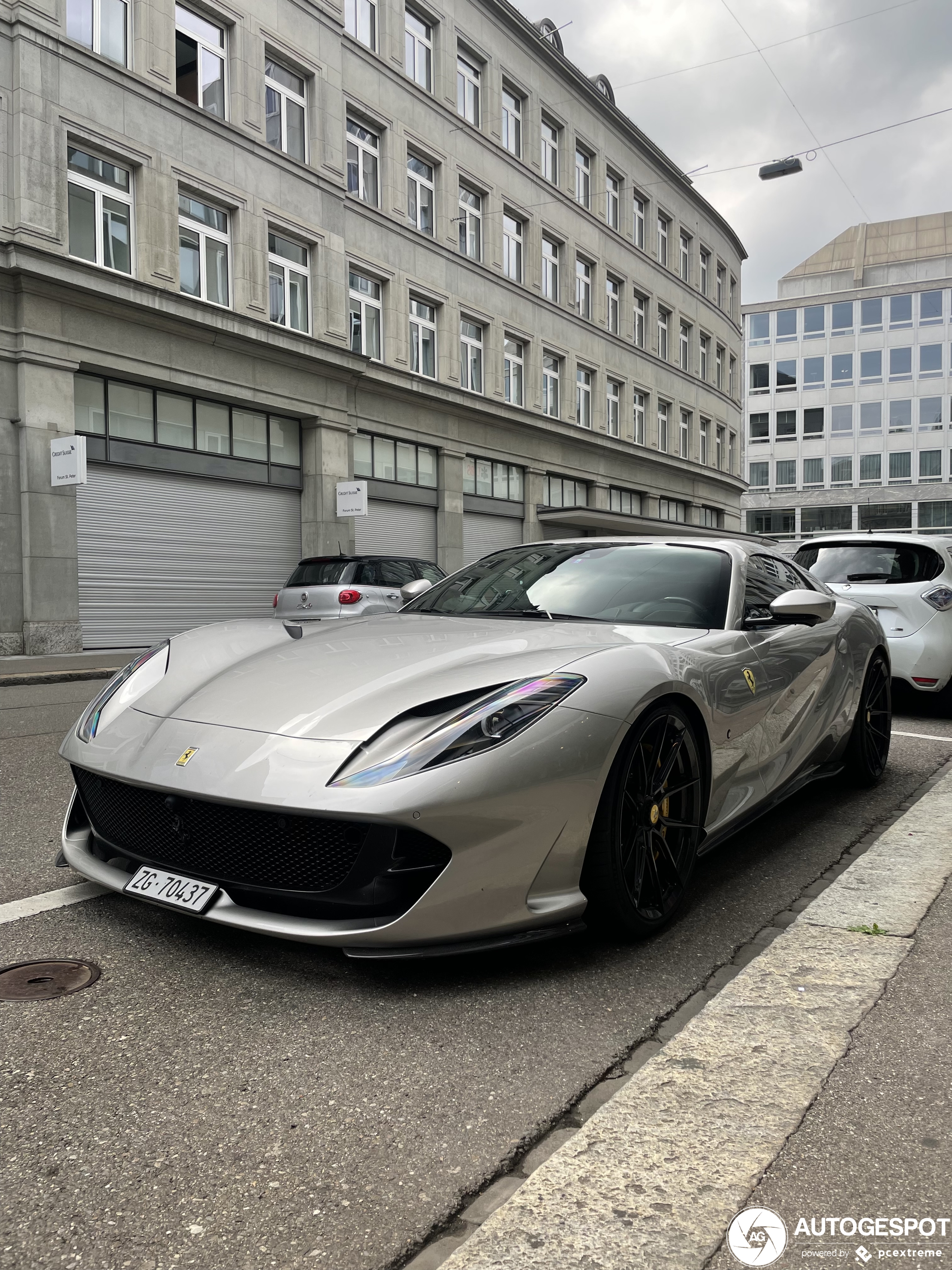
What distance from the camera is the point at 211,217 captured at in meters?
17.9

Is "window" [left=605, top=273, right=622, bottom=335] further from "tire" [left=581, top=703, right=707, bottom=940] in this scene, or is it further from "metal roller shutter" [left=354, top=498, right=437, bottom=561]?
"tire" [left=581, top=703, right=707, bottom=940]

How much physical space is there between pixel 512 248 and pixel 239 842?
26.7 m

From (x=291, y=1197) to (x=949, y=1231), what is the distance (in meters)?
1.11

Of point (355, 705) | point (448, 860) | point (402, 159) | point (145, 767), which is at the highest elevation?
point (402, 159)

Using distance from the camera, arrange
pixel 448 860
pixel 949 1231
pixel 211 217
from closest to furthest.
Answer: pixel 949 1231 → pixel 448 860 → pixel 211 217

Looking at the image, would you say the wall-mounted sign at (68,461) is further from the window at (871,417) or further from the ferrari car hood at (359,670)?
the window at (871,417)

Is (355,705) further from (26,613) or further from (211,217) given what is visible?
(211,217)

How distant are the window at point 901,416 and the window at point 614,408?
30.8 meters

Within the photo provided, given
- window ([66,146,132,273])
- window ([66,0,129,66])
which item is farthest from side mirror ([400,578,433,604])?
window ([66,0,129,66])

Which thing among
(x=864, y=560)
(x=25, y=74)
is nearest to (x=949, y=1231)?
(x=864, y=560)

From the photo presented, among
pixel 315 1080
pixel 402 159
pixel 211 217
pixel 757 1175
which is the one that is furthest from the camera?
pixel 402 159

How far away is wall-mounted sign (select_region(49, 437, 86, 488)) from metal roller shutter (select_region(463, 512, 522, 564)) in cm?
1116

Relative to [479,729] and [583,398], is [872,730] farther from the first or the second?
[583,398]

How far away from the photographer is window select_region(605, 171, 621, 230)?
1246 inches
